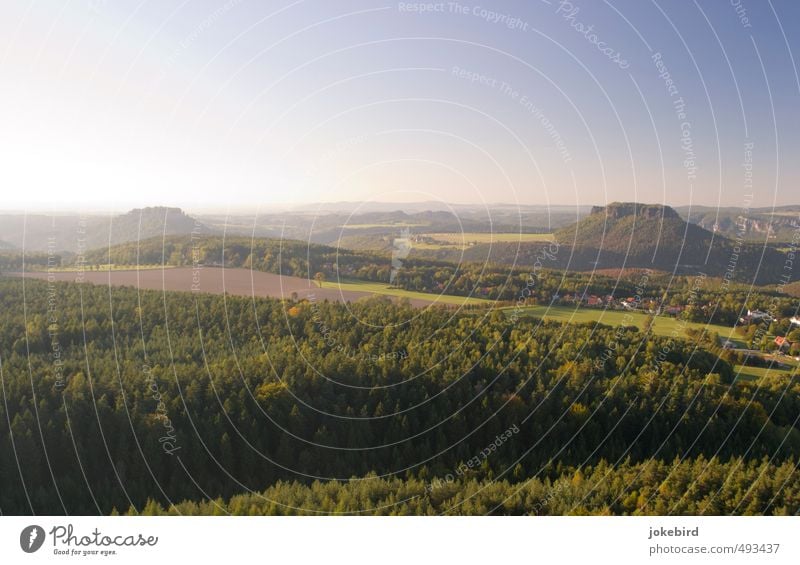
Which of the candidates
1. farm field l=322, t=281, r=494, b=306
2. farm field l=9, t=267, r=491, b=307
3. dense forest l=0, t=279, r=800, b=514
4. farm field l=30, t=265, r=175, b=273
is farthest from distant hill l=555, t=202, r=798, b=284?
farm field l=30, t=265, r=175, b=273

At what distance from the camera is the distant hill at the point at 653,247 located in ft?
76.2

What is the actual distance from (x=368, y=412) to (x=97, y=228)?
15315mm

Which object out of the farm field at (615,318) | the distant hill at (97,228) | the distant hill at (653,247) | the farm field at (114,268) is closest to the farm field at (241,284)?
the farm field at (114,268)

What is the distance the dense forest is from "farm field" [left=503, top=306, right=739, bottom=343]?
0.80m

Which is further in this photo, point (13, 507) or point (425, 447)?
point (425, 447)

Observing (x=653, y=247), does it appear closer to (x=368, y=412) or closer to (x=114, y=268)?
(x=368, y=412)

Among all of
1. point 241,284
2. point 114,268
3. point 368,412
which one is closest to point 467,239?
point 241,284

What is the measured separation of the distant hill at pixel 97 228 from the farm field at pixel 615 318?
13776mm

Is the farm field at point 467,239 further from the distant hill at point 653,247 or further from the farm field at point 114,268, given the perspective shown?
the farm field at point 114,268

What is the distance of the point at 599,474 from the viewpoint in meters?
10.4

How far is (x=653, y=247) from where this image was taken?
29.0m

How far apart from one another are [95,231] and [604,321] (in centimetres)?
2009
